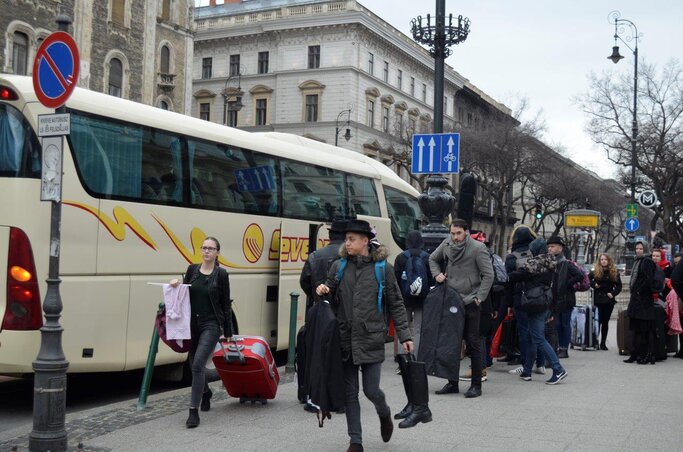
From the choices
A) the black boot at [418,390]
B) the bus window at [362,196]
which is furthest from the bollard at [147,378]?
the bus window at [362,196]

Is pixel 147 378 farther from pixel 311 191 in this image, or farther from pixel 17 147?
pixel 311 191

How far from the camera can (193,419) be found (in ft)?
24.8

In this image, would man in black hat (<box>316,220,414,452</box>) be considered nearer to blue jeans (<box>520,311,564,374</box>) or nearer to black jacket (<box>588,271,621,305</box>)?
blue jeans (<box>520,311,564,374</box>)

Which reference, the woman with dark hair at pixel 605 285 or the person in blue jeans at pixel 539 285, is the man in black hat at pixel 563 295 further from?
the person in blue jeans at pixel 539 285

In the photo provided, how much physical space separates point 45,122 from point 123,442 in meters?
2.59

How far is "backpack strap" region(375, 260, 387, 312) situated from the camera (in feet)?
21.5

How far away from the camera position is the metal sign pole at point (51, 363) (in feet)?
21.2

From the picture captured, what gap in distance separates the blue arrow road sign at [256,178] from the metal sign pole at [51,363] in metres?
4.77

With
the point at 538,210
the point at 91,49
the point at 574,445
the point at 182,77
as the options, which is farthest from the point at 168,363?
the point at 182,77

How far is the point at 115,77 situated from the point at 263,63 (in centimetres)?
2382

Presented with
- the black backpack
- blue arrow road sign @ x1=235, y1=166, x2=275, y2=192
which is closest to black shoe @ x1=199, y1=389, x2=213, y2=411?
the black backpack

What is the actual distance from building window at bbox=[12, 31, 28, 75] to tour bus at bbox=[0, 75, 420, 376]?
2560 cm

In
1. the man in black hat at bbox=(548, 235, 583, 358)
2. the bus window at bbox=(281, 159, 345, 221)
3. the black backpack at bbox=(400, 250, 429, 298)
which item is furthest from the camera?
the man in black hat at bbox=(548, 235, 583, 358)

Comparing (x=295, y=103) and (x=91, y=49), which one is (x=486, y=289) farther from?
(x=295, y=103)
